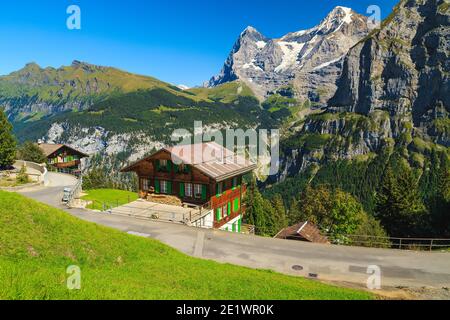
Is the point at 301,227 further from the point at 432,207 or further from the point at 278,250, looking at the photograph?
the point at 432,207

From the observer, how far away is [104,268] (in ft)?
57.6

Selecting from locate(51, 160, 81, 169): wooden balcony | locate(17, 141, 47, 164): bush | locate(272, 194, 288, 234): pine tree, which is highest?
locate(17, 141, 47, 164): bush

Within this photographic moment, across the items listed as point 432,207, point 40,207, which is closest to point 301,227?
point 432,207

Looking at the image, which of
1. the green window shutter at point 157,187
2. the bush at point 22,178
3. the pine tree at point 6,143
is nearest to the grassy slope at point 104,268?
the green window shutter at point 157,187

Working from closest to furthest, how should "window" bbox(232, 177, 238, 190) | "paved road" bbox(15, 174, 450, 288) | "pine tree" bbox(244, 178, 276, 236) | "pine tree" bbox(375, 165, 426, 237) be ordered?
"paved road" bbox(15, 174, 450, 288) < "window" bbox(232, 177, 238, 190) < "pine tree" bbox(375, 165, 426, 237) < "pine tree" bbox(244, 178, 276, 236)

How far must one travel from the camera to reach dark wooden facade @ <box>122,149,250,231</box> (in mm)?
40281

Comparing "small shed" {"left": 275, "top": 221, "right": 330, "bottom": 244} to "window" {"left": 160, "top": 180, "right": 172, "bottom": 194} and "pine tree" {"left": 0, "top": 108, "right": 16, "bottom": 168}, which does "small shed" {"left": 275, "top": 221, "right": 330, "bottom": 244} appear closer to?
"window" {"left": 160, "top": 180, "right": 172, "bottom": 194}

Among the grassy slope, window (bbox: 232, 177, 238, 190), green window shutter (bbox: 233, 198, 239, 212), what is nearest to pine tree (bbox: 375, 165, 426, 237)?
green window shutter (bbox: 233, 198, 239, 212)

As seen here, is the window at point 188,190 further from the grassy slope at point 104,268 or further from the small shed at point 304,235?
the grassy slope at point 104,268

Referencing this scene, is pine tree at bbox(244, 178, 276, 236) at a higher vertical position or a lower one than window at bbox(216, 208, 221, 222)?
lower

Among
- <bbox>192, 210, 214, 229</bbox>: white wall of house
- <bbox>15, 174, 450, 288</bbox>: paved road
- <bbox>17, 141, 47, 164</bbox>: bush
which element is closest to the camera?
<bbox>15, 174, 450, 288</bbox>: paved road

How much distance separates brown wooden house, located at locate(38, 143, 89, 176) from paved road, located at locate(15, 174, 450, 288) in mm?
60018

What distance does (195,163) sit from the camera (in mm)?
40312

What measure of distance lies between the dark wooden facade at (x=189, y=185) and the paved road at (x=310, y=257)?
671 cm
